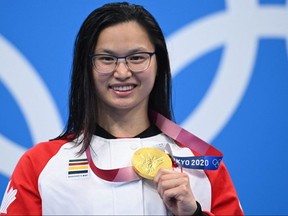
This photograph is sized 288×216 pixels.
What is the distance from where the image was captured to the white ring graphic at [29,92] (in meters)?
1.84

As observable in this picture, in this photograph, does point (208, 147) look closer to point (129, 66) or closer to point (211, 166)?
point (211, 166)

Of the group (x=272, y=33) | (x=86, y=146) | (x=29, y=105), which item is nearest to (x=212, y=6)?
(x=272, y=33)

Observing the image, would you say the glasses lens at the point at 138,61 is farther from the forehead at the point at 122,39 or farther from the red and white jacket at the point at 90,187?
the red and white jacket at the point at 90,187

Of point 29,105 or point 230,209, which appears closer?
point 230,209

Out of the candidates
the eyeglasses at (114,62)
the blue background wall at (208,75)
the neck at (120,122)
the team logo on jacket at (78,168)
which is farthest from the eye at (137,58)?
the blue background wall at (208,75)

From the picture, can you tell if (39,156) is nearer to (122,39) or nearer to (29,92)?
(122,39)

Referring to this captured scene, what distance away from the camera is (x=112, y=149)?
4.11ft

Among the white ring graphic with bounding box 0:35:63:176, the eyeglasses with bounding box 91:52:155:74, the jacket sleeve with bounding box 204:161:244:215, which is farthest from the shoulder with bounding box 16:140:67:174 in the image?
the white ring graphic with bounding box 0:35:63:176

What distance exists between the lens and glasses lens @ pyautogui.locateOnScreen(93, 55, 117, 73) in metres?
1.20

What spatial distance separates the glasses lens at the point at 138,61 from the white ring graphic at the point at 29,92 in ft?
2.30

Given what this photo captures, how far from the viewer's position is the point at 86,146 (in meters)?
1.25

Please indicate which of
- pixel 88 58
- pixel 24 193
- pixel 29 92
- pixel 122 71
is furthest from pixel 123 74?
pixel 29 92

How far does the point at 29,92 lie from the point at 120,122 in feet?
2.16

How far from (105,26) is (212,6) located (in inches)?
32.0
